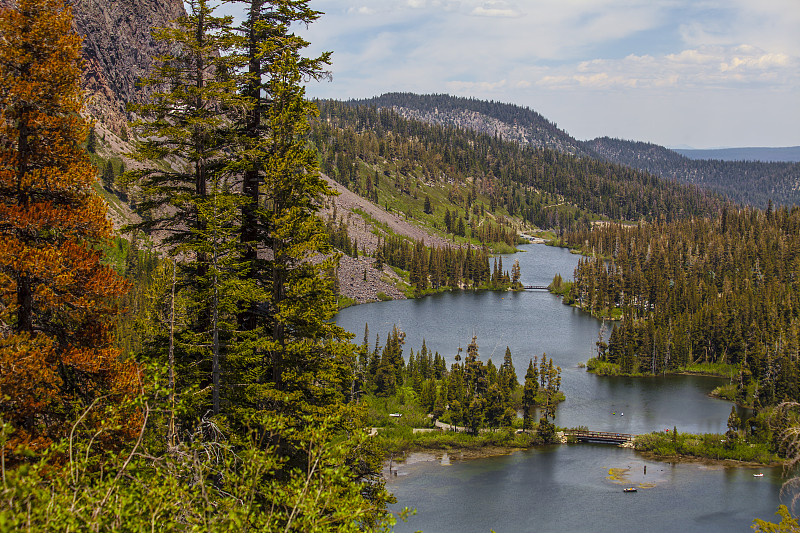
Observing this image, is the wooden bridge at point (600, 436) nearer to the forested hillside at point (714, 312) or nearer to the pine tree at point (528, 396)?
the pine tree at point (528, 396)

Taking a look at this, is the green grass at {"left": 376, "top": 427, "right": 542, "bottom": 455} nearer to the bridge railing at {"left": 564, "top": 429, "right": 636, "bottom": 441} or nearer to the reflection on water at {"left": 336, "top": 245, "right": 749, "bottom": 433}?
the bridge railing at {"left": 564, "top": 429, "right": 636, "bottom": 441}

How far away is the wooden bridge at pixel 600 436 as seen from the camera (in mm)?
78125

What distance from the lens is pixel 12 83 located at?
53.9 ft

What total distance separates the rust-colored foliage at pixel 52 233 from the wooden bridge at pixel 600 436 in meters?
71.5

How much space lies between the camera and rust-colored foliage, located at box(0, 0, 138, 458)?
1584cm

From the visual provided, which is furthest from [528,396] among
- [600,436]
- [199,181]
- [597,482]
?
[199,181]

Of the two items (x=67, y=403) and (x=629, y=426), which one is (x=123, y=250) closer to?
(x=629, y=426)

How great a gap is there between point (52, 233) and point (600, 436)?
2958 inches

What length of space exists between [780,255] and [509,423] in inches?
5580

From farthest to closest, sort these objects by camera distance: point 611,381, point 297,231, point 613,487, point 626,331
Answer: point 626,331, point 611,381, point 613,487, point 297,231

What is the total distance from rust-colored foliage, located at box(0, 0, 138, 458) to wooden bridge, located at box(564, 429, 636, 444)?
235 ft

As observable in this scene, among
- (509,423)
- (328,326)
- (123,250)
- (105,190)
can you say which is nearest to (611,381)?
(509,423)

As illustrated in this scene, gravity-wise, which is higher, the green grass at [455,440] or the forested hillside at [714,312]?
the forested hillside at [714,312]

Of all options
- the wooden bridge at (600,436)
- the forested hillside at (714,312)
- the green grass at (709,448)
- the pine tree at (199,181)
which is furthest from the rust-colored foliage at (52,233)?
the forested hillside at (714,312)
